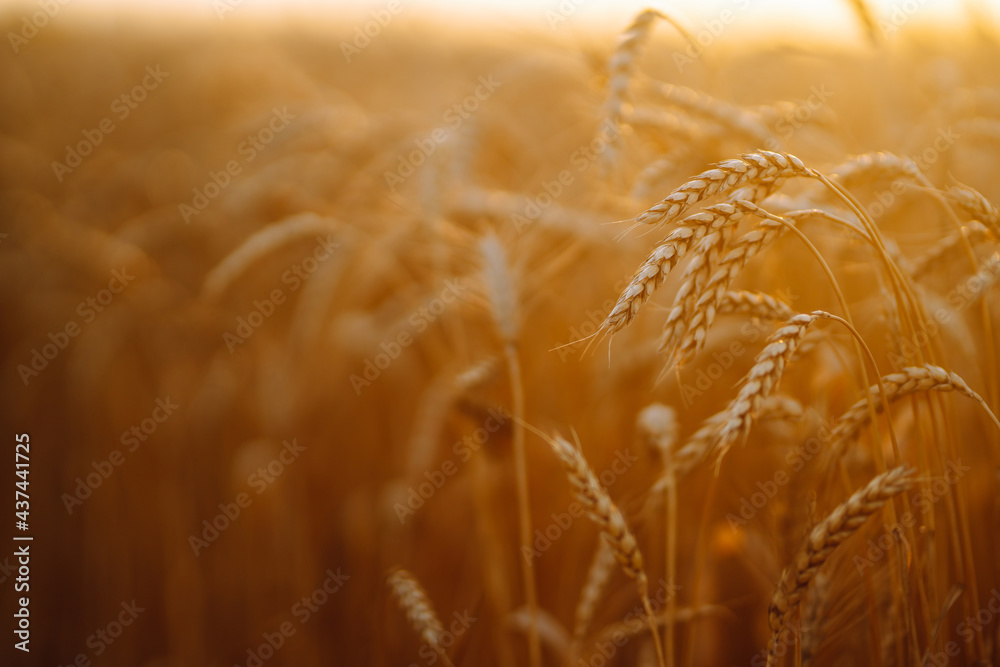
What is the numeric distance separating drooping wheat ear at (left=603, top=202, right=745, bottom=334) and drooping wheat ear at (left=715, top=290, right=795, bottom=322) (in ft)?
0.44

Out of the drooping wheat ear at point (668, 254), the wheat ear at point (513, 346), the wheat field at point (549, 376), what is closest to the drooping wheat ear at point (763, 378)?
the wheat field at point (549, 376)

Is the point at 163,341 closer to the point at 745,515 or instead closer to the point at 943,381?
the point at 745,515

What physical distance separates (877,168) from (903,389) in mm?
343

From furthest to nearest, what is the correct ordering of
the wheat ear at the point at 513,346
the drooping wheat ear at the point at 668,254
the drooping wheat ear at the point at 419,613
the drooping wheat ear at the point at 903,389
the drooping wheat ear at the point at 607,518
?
the wheat ear at the point at 513,346 < the drooping wheat ear at the point at 419,613 < the drooping wheat ear at the point at 607,518 < the drooping wheat ear at the point at 903,389 < the drooping wheat ear at the point at 668,254

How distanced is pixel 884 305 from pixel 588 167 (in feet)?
4.43

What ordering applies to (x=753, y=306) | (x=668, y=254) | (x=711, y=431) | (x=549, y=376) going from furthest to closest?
(x=549, y=376) → (x=711, y=431) → (x=753, y=306) → (x=668, y=254)

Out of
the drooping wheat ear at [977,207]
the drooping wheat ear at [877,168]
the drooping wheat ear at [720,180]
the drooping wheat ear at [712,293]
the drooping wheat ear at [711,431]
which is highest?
the drooping wheat ear at [877,168]

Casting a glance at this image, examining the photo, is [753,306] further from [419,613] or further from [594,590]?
[419,613]

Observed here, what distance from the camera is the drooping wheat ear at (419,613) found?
0.92 m

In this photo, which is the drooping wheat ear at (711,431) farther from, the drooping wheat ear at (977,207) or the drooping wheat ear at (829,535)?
the drooping wheat ear at (977,207)

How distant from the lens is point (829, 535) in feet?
2.31

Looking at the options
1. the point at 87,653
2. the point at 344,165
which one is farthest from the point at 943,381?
the point at 87,653

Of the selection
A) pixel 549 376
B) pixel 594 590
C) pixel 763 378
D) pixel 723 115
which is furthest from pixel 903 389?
pixel 549 376

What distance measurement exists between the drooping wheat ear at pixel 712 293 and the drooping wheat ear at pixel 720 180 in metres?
0.03
